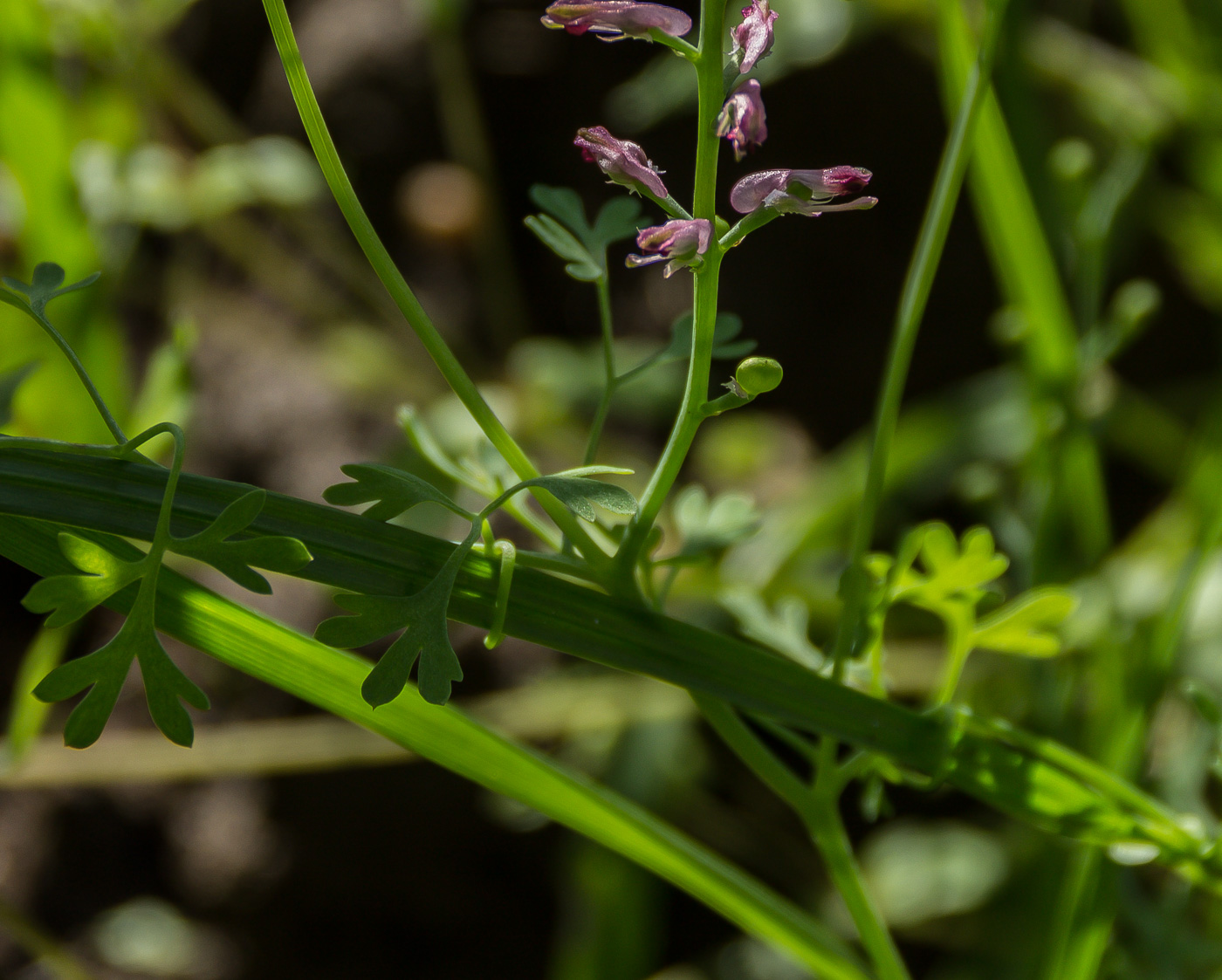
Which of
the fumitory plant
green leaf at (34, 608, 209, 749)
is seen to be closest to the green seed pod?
the fumitory plant

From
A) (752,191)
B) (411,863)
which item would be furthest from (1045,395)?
(411,863)

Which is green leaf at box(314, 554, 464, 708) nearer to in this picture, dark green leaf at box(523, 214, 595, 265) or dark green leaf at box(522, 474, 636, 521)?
dark green leaf at box(522, 474, 636, 521)

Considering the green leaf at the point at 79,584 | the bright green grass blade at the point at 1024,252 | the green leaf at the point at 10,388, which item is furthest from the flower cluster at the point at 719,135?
the bright green grass blade at the point at 1024,252

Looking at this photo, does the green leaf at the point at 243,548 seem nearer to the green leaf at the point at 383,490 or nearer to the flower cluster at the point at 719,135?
the green leaf at the point at 383,490

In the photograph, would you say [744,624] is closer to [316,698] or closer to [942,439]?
[316,698]

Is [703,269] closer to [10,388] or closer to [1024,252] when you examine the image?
[10,388]

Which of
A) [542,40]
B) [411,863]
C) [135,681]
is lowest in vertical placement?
[411,863]
